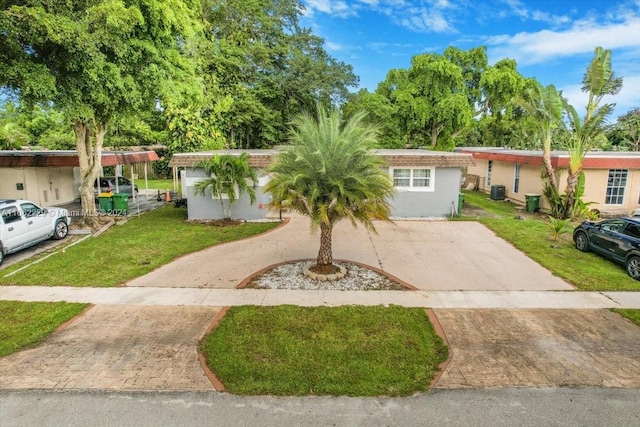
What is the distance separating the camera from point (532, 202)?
774 inches

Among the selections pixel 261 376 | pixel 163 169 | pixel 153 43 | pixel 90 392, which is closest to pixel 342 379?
pixel 261 376

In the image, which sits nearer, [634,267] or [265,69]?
[634,267]

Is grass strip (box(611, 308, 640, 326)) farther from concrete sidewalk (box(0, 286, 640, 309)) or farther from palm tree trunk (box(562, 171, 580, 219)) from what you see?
palm tree trunk (box(562, 171, 580, 219))

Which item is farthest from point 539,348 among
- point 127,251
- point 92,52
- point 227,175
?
point 92,52

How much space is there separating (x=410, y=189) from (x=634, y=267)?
8.54 metres

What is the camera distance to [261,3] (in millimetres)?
28672

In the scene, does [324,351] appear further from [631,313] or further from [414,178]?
[414,178]

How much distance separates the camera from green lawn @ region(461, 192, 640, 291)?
32.9 feet

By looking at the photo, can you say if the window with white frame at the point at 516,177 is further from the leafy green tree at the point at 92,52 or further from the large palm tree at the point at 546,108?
the leafy green tree at the point at 92,52

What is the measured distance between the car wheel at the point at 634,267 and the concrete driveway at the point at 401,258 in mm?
2155

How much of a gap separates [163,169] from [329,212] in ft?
99.7

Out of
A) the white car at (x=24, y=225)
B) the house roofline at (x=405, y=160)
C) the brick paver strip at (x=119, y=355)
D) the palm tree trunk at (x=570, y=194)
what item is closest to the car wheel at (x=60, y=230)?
the white car at (x=24, y=225)

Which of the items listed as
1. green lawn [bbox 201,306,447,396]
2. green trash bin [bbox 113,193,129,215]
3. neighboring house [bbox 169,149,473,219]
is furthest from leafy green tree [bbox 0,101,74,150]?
green lawn [bbox 201,306,447,396]

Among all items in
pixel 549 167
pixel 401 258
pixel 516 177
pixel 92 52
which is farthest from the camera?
pixel 516 177
